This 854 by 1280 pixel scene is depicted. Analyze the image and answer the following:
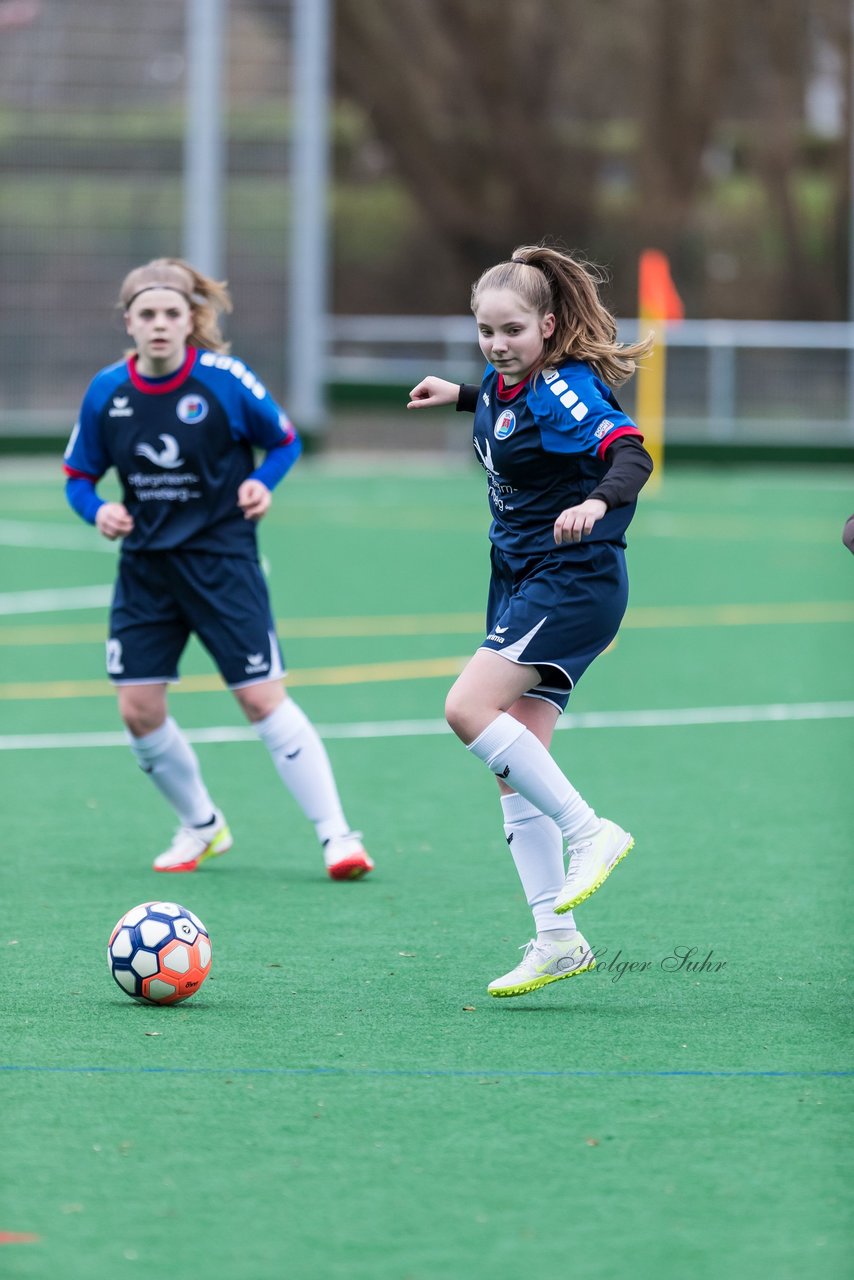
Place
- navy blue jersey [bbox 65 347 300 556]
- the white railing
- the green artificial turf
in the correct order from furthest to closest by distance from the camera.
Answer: the white railing, navy blue jersey [bbox 65 347 300 556], the green artificial turf

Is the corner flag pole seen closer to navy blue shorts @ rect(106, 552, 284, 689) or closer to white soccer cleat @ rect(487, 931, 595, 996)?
navy blue shorts @ rect(106, 552, 284, 689)

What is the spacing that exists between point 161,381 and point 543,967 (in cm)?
250

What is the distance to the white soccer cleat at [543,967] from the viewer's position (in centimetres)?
525

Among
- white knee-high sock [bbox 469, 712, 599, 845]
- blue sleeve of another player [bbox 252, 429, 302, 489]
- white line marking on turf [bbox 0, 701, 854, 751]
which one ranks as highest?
blue sleeve of another player [bbox 252, 429, 302, 489]

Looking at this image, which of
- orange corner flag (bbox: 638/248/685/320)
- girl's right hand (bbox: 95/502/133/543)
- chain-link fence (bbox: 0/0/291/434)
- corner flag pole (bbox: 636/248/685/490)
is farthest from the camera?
chain-link fence (bbox: 0/0/291/434)

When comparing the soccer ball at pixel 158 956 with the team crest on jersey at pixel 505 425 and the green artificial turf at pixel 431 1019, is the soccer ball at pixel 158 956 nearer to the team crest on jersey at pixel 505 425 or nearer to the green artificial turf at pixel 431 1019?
the green artificial turf at pixel 431 1019

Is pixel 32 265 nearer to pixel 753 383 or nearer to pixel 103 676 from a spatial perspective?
pixel 753 383

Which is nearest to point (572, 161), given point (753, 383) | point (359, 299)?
point (359, 299)

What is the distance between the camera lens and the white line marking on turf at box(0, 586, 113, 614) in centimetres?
1362

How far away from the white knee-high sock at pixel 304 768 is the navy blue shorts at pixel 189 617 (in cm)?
16

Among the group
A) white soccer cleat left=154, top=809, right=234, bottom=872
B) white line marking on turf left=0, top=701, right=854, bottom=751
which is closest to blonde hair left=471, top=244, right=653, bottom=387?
white soccer cleat left=154, top=809, right=234, bottom=872

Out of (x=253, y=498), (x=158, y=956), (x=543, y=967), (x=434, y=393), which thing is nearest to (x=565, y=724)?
(x=253, y=498)

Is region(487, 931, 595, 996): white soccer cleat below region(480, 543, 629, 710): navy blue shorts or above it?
below

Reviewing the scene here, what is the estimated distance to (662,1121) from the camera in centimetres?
428
